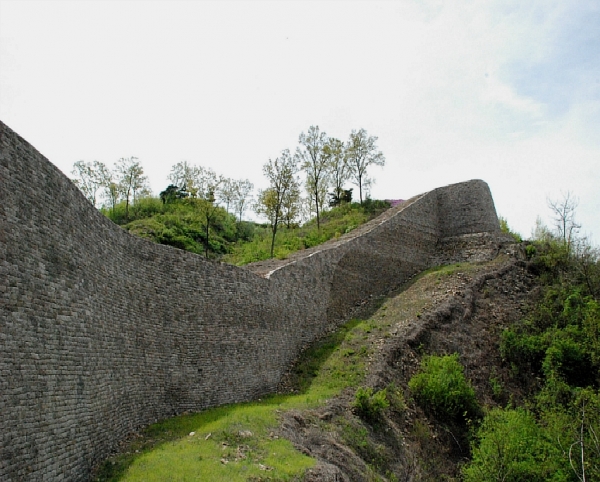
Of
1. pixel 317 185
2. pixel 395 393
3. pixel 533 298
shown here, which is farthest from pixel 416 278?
pixel 317 185

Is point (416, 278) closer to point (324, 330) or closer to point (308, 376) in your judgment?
point (324, 330)

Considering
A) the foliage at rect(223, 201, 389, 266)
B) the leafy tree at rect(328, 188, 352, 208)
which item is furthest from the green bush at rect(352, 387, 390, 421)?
the leafy tree at rect(328, 188, 352, 208)

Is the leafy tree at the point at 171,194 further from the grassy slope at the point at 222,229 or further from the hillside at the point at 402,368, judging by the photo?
the hillside at the point at 402,368

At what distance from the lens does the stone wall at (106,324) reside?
338 inches

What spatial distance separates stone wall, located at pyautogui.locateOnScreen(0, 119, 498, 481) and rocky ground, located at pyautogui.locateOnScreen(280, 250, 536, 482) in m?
2.58

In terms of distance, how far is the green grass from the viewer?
10.1m

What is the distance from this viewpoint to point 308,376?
1873 cm

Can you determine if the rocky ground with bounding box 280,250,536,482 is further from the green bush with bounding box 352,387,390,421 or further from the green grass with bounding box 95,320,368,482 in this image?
the green grass with bounding box 95,320,368,482

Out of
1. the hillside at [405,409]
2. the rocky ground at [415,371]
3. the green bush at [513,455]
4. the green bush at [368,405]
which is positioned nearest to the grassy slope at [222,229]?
the rocky ground at [415,371]

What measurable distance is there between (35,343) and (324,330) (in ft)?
47.6

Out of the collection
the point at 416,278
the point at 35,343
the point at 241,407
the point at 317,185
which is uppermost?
the point at 317,185

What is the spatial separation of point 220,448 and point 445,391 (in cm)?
908

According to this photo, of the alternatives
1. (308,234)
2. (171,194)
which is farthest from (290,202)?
(171,194)

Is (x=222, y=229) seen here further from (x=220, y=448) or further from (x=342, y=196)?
(x=220, y=448)
